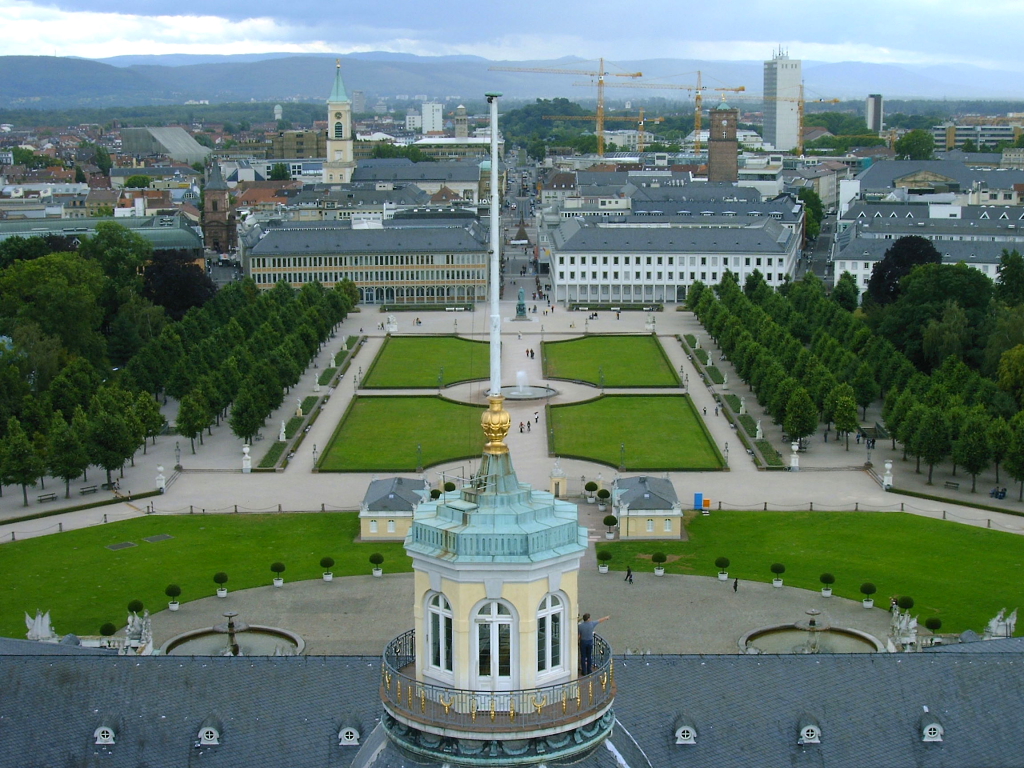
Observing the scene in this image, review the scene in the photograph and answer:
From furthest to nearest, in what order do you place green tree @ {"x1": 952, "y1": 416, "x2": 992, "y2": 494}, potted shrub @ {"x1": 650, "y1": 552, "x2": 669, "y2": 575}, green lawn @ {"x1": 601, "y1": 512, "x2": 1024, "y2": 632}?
green tree @ {"x1": 952, "y1": 416, "x2": 992, "y2": 494}
potted shrub @ {"x1": 650, "y1": 552, "x2": 669, "y2": 575}
green lawn @ {"x1": 601, "y1": 512, "x2": 1024, "y2": 632}

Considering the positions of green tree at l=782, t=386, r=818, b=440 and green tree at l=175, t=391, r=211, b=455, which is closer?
green tree at l=782, t=386, r=818, b=440

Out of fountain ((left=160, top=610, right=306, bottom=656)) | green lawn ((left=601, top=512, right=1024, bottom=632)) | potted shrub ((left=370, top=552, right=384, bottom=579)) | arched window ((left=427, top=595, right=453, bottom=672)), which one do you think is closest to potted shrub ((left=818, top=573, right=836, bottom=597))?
green lawn ((left=601, top=512, right=1024, bottom=632))

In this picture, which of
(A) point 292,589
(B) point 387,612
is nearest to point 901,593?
(B) point 387,612

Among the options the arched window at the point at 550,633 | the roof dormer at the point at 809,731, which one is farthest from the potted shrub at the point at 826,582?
the arched window at the point at 550,633

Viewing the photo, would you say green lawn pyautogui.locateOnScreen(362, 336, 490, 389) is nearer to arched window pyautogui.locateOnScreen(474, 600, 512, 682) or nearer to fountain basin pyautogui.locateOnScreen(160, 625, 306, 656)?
fountain basin pyautogui.locateOnScreen(160, 625, 306, 656)

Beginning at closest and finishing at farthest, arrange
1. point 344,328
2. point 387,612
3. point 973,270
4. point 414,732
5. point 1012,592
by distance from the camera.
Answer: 1. point 414,732
2. point 387,612
3. point 1012,592
4. point 973,270
5. point 344,328

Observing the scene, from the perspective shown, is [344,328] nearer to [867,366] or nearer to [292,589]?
[867,366]
